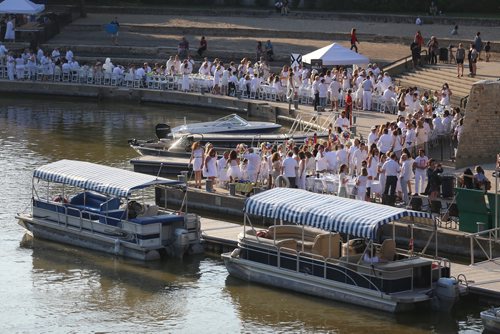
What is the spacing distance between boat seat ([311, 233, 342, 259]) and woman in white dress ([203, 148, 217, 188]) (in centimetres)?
944

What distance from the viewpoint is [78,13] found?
253 ft

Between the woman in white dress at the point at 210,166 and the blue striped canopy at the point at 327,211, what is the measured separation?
7.41 meters

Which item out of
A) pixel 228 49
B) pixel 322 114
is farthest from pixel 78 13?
pixel 322 114

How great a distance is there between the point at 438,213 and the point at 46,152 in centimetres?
1870

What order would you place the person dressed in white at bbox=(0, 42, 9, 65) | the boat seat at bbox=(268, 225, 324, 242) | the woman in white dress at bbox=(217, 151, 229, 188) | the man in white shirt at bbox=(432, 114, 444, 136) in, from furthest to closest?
1. the person dressed in white at bbox=(0, 42, 9, 65)
2. the man in white shirt at bbox=(432, 114, 444, 136)
3. the woman in white dress at bbox=(217, 151, 229, 188)
4. the boat seat at bbox=(268, 225, 324, 242)

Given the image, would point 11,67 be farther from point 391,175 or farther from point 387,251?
point 387,251

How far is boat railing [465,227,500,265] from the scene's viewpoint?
106 feet

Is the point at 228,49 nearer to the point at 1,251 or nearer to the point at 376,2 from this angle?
the point at 376,2

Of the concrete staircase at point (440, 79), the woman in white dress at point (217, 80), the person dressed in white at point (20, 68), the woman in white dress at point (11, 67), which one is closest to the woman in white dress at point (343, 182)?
the concrete staircase at point (440, 79)

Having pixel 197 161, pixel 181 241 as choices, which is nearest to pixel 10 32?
pixel 197 161

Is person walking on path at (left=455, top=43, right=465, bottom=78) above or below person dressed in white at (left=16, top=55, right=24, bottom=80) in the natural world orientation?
above

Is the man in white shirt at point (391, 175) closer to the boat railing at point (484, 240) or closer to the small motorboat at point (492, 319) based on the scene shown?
the boat railing at point (484, 240)

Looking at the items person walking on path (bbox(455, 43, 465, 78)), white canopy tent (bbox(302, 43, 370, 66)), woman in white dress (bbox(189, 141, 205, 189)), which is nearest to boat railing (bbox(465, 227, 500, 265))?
woman in white dress (bbox(189, 141, 205, 189))

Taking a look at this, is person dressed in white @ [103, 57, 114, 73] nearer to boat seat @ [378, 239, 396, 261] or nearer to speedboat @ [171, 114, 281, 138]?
speedboat @ [171, 114, 281, 138]
